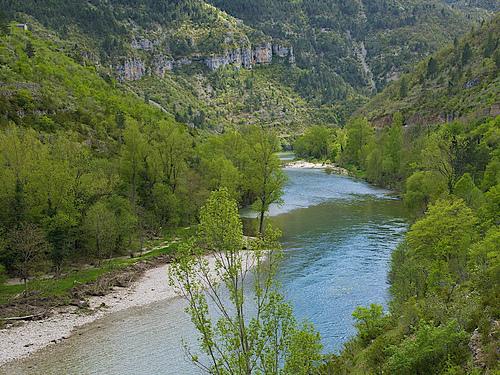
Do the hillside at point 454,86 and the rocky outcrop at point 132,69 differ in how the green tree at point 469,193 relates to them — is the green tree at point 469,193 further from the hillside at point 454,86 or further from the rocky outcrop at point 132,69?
the rocky outcrop at point 132,69

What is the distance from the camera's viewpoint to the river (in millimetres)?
27656

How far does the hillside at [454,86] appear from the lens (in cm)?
9169

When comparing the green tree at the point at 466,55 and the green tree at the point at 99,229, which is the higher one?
the green tree at the point at 466,55

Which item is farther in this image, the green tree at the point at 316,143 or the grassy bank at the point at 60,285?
the green tree at the point at 316,143

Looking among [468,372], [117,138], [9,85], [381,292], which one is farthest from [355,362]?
[9,85]

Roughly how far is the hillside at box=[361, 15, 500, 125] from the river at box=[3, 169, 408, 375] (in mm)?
35442

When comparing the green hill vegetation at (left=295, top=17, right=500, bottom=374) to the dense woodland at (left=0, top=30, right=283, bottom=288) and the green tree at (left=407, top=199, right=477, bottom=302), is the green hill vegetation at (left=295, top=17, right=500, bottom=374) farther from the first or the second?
the dense woodland at (left=0, top=30, right=283, bottom=288)

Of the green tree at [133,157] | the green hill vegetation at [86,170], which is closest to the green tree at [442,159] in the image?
the green hill vegetation at [86,170]

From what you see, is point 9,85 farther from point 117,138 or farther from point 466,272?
point 466,272

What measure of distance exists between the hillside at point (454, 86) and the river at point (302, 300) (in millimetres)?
35442

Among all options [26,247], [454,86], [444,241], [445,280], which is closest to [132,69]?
[454,86]

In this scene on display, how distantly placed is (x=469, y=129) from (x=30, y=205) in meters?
60.8

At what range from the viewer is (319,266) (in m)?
44.1

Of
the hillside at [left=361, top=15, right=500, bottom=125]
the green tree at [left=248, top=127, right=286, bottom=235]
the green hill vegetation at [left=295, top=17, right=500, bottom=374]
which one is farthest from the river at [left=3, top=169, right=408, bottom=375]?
the hillside at [left=361, top=15, right=500, bottom=125]
